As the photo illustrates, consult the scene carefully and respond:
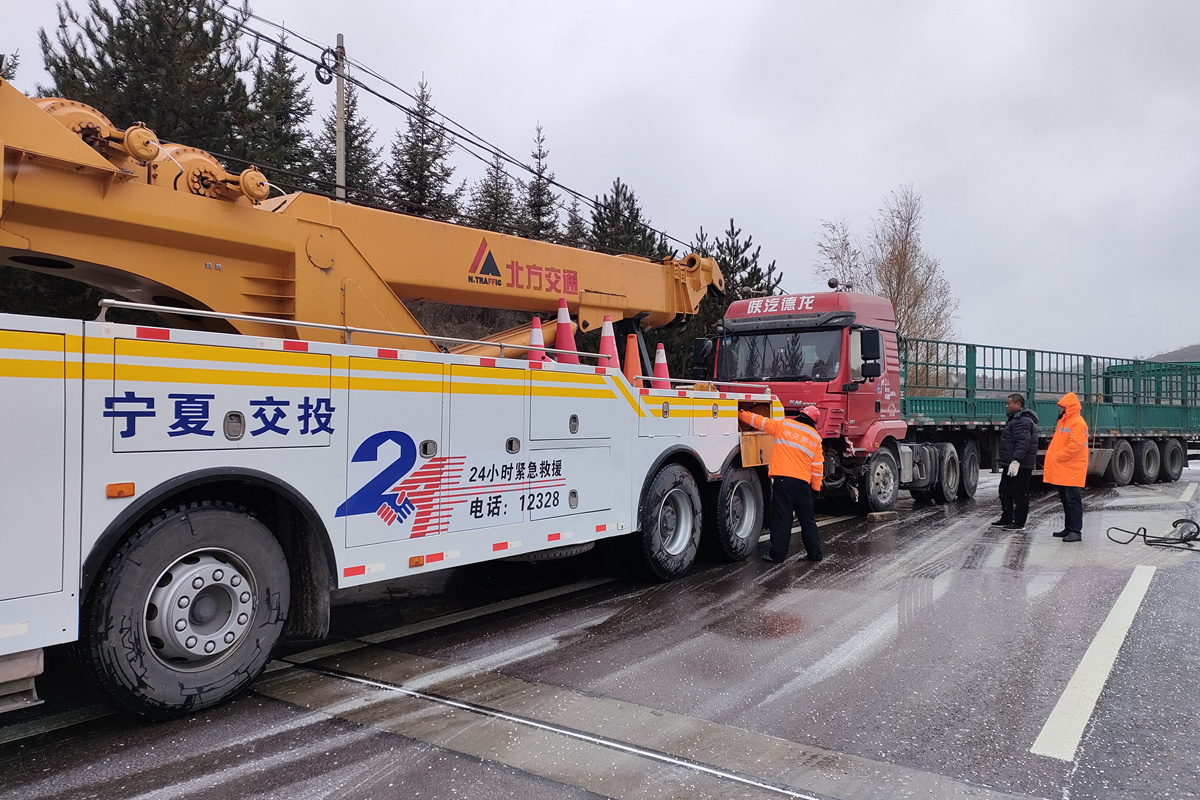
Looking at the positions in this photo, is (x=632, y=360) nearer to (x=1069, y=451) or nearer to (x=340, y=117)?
(x=1069, y=451)

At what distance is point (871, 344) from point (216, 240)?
318 inches

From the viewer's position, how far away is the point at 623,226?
69.8ft

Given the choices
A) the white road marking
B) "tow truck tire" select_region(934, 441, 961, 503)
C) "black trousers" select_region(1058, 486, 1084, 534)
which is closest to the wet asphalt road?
the white road marking

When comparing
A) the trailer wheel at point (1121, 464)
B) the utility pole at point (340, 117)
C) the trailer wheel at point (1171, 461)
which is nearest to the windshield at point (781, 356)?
the utility pole at point (340, 117)

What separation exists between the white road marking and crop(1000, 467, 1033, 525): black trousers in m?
4.11

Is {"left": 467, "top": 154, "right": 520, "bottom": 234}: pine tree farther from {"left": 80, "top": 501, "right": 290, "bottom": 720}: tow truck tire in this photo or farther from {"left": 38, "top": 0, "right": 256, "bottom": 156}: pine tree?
{"left": 80, "top": 501, "right": 290, "bottom": 720}: tow truck tire

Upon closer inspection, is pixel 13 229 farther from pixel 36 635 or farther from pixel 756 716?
pixel 756 716

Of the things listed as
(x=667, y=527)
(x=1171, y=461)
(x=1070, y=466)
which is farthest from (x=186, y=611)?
(x=1171, y=461)

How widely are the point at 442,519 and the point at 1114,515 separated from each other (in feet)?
36.8

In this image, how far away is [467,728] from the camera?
3.91 metres

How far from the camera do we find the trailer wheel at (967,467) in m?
14.3

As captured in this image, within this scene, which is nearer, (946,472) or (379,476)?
(379,476)

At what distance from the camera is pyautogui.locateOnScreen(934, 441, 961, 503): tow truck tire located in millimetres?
13555

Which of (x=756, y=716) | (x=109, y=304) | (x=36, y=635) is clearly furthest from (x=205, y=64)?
(x=756, y=716)
